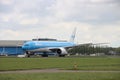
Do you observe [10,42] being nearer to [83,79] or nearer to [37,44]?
[37,44]

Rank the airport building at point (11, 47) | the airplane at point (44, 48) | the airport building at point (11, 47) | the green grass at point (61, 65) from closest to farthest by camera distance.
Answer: the green grass at point (61, 65), the airplane at point (44, 48), the airport building at point (11, 47), the airport building at point (11, 47)

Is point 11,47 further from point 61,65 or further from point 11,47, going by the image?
point 61,65

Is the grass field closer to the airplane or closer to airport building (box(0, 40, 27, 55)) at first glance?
the airplane

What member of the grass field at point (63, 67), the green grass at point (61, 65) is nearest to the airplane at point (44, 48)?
the green grass at point (61, 65)

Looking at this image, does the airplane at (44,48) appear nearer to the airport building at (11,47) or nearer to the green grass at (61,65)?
the green grass at (61,65)

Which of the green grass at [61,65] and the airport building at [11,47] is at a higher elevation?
the airport building at [11,47]

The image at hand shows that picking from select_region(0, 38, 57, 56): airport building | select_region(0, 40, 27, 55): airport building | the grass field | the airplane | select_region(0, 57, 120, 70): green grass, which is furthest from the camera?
select_region(0, 40, 27, 55): airport building

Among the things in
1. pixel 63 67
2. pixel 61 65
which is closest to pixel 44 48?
pixel 61 65

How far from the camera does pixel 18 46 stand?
173875 mm

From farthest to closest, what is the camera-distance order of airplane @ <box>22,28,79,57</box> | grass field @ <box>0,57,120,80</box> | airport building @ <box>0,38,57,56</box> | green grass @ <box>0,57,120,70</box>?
airport building @ <box>0,38,57,56</box> → airplane @ <box>22,28,79,57</box> → green grass @ <box>0,57,120,70</box> → grass field @ <box>0,57,120,80</box>

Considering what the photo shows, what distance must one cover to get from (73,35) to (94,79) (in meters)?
99.0

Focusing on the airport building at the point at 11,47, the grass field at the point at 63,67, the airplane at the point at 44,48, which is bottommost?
the grass field at the point at 63,67

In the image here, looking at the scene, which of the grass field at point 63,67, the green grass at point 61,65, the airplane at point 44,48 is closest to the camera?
the grass field at point 63,67

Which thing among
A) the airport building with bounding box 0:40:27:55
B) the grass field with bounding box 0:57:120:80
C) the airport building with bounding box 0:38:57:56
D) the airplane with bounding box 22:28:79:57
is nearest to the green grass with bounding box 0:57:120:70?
the grass field with bounding box 0:57:120:80
